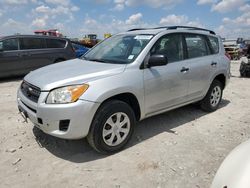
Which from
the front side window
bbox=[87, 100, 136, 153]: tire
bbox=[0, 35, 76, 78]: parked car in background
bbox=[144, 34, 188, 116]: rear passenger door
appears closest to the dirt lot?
bbox=[87, 100, 136, 153]: tire

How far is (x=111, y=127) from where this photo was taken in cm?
351

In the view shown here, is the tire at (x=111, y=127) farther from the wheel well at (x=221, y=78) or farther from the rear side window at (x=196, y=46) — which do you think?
the wheel well at (x=221, y=78)

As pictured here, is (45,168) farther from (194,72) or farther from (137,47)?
(194,72)

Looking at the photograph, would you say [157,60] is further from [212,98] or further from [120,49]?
[212,98]

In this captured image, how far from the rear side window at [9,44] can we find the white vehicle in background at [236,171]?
8.88 meters

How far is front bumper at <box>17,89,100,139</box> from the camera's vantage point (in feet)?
10.2

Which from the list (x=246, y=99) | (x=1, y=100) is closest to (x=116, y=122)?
(x=1, y=100)

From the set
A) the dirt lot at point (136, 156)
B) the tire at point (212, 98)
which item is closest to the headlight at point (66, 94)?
the dirt lot at point (136, 156)

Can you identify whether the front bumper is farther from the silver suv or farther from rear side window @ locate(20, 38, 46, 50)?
rear side window @ locate(20, 38, 46, 50)

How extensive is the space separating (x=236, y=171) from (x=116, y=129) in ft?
6.72

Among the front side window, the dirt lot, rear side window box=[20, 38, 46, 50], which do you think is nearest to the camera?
the dirt lot

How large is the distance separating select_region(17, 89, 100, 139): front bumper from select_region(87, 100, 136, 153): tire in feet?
0.38

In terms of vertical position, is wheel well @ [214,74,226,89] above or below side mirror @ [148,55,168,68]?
below

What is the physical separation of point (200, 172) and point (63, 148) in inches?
76.7
